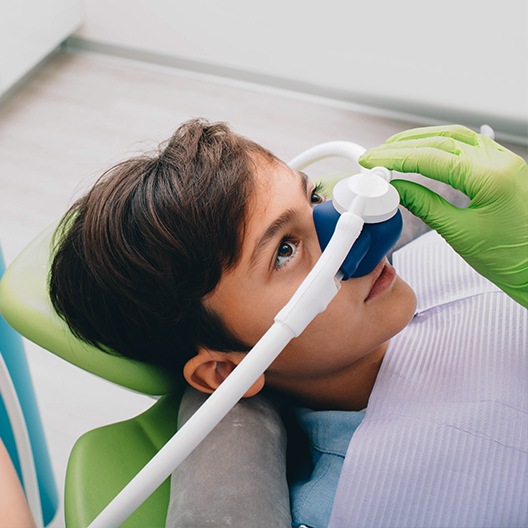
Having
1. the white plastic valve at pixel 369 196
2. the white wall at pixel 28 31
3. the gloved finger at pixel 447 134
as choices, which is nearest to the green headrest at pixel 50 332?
the white plastic valve at pixel 369 196

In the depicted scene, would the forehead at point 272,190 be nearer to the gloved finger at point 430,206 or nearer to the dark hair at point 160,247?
the dark hair at point 160,247

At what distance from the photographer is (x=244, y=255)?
103cm

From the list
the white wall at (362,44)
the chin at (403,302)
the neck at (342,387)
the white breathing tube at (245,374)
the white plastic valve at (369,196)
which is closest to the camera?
the white breathing tube at (245,374)

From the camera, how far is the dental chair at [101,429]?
112cm

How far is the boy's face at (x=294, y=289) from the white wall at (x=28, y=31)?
1.88 meters

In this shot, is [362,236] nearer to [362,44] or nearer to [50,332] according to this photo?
[50,332]

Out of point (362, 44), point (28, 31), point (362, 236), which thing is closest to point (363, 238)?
point (362, 236)

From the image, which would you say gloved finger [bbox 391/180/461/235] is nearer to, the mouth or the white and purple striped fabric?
the mouth

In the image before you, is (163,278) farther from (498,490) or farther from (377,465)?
(498,490)

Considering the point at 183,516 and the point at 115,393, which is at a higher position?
the point at 183,516

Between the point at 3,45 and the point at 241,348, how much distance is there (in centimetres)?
195

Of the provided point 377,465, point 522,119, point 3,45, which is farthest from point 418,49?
point 377,465

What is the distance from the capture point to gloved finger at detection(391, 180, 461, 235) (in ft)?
3.55

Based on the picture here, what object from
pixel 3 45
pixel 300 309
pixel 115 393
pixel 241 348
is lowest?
pixel 115 393
